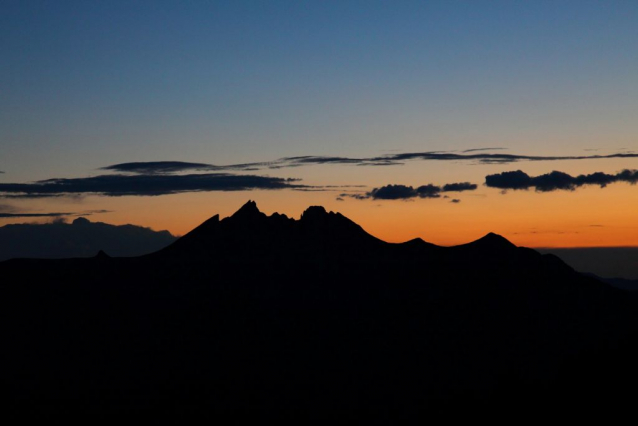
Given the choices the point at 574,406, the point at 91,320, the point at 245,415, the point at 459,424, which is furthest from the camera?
the point at 91,320

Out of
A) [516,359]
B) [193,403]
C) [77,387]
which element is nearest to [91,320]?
[77,387]

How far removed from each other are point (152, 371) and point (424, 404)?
59834 mm

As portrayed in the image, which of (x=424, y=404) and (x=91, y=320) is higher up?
(x=91, y=320)

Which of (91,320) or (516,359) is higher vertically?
(91,320)

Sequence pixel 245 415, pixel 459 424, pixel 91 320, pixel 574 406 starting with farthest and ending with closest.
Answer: pixel 91 320 < pixel 245 415 < pixel 459 424 < pixel 574 406

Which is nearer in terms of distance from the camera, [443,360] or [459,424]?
[459,424]

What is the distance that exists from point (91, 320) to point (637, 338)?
117856 millimetres

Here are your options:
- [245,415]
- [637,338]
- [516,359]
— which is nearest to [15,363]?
[245,415]

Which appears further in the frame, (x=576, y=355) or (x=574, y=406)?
(x=576, y=355)

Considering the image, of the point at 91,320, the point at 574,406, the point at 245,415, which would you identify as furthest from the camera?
the point at 91,320

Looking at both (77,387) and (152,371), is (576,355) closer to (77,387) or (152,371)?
(152,371)

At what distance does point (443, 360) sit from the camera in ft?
652

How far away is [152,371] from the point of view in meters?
191

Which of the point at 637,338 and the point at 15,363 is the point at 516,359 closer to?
the point at 637,338
